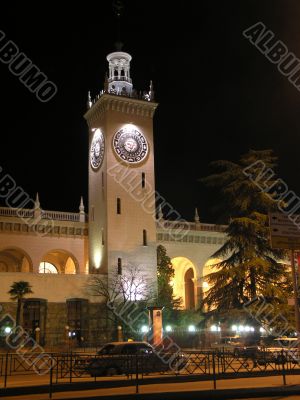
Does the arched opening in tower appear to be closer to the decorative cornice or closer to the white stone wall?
the white stone wall

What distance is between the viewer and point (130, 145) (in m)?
51.0

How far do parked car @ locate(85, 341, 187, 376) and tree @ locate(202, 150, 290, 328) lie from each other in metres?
7.95

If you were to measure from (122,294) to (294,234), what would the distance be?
28.7 metres

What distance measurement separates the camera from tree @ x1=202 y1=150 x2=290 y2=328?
30844 mm

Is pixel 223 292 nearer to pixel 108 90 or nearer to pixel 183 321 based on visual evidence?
pixel 183 321

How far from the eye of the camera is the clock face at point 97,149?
168ft

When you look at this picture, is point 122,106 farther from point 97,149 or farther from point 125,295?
point 125,295

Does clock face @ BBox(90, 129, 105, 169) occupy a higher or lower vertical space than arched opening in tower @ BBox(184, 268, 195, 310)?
higher

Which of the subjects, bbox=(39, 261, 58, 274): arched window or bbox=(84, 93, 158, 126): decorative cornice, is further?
bbox=(39, 261, 58, 274): arched window

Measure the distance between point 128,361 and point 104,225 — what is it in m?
27.7

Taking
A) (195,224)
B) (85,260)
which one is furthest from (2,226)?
(195,224)

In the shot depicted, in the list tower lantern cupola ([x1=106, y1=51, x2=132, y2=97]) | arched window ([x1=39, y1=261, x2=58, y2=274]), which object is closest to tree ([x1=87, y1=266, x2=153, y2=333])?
arched window ([x1=39, y1=261, x2=58, y2=274])

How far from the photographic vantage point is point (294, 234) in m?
20.0

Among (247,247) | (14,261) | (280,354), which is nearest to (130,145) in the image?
(14,261)
